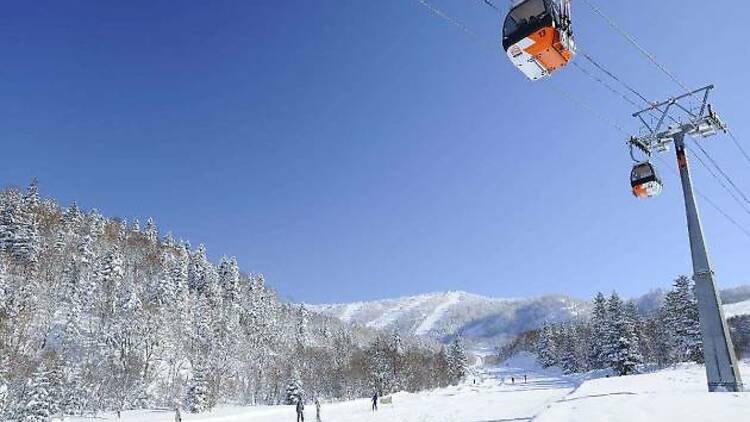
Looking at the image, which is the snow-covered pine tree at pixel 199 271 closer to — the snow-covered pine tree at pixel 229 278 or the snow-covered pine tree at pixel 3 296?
the snow-covered pine tree at pixel 229 278

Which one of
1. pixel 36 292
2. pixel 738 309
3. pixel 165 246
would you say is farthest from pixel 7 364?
pixel 738 309

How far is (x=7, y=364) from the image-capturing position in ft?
211

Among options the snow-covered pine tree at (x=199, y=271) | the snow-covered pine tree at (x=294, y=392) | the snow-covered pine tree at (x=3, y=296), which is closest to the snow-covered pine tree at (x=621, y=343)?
the snow-covered pine tree at (x=294, y=392)

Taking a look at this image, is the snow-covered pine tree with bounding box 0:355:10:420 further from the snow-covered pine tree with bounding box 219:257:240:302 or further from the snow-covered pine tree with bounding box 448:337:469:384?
the snow-covered pine tree with bounding box 448:337:469:384

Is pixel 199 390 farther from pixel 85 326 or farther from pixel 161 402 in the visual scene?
pixel 85 326

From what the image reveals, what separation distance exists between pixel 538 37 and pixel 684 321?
63.0 metres

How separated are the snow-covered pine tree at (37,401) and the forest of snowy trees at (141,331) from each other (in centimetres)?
1683

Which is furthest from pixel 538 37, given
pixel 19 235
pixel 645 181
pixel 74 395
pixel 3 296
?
pixel 19 235

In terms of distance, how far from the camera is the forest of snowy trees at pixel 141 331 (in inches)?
3231

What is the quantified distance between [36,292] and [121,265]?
1701cm

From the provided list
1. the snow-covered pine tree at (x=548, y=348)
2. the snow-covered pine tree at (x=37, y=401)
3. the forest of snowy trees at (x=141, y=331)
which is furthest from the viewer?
the snow-covered pine tree at (x=548, y=348)

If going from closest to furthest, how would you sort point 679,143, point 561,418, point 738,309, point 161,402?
point 561,418 < point 679,143 < point 161,402 < point 738,309

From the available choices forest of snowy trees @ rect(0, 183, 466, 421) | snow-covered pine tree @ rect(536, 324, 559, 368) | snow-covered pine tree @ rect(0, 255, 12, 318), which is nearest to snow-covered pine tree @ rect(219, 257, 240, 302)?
forest of snowy trees @ rect(0, 183, 466, 421)

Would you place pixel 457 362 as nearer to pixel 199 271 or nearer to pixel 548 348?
pixel 548 348
